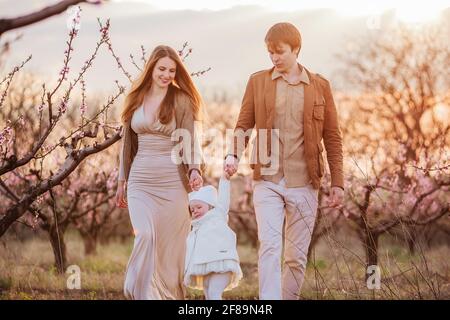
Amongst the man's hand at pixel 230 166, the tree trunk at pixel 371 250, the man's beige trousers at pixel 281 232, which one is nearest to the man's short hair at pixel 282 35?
the man's hand at pixel 230 166

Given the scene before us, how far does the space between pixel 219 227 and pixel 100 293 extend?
4.32 m

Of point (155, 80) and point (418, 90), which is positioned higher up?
point (418, 90)

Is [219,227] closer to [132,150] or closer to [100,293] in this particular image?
[132,150]

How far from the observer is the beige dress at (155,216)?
630 cm

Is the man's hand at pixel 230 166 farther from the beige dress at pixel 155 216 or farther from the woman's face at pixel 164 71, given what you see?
the woman's face at pixel 164 71

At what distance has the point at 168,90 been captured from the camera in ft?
21.3

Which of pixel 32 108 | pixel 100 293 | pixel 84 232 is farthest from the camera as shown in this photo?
pixel 32 108

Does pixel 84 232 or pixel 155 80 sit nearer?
pixel 155 80

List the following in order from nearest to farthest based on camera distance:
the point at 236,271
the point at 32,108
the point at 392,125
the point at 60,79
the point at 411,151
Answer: the point at 236,271 → the point at 60,79 → the point at 32,108 → the point at 411,151 → the point at 392,125

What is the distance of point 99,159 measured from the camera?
1725 cm

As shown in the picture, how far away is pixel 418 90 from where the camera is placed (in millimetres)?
21266

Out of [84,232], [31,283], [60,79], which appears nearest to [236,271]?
[60,79]

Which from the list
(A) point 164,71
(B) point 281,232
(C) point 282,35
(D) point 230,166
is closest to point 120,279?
(A) point 164,71

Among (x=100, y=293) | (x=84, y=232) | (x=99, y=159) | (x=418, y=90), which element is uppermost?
(x=418, y=90)
